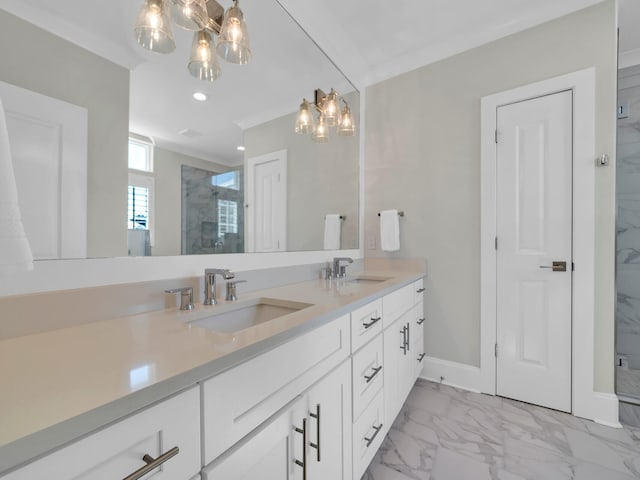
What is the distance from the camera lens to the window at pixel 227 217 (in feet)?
4.42

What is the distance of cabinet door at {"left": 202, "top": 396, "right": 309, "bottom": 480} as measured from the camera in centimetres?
63

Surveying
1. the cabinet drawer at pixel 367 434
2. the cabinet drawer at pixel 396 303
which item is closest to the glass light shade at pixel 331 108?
the cabinet drawer at pixel 396 303

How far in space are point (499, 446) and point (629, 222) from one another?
6.77 ft

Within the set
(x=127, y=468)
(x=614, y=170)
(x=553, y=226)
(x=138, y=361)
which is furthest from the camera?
(x=553, y=226)

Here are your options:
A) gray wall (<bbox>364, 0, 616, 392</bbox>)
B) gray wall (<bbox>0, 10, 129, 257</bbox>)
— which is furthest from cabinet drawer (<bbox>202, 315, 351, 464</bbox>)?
gray wall (<bbox>364, 0, 616, 392</bbox>)

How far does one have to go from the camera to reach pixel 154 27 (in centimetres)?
101

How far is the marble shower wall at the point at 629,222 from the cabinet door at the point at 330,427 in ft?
8.18

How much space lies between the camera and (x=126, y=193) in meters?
1.00

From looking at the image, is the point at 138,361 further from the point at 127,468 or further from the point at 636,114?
the point at 636,114

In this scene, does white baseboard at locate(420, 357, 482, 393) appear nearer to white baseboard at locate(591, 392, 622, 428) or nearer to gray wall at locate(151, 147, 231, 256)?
white baseboard at locate(591, 392, 622, 428)

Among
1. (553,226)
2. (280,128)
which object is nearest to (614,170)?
(553,226)

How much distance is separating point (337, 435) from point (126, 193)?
1087mm

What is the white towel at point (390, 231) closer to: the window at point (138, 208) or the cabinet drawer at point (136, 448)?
the window at point (138, 208)

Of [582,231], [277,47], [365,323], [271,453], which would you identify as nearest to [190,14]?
[277,47]
